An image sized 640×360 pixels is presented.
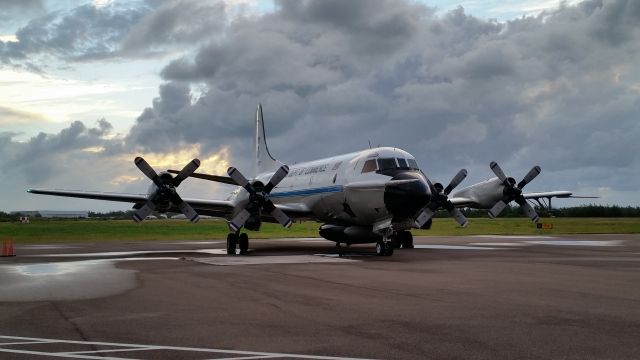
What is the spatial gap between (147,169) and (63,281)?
37.6 feet

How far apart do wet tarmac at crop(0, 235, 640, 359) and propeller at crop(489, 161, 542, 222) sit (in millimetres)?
13656

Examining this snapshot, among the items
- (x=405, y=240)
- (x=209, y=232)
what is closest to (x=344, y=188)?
(x=405, y=240)

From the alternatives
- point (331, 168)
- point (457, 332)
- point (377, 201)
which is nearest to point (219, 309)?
point (457, 332)

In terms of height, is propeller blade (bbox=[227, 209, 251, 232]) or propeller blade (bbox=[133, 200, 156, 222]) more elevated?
propeller blade (bbox=[133, 200, 156, 222])

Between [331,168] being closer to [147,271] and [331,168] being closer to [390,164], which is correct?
[390,164]

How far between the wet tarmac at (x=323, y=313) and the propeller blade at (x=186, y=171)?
825 cm

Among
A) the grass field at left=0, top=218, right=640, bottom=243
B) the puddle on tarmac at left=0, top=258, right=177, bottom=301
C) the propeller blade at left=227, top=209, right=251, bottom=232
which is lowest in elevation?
the puddle on tarmac at left=0, top=258, right=177, bottom=301

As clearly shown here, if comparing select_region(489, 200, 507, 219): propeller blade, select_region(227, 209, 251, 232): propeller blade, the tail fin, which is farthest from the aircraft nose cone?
the tail fin

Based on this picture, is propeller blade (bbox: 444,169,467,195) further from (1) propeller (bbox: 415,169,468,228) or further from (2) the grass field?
(2) the grass field

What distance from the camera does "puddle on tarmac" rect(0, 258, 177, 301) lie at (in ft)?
42.0

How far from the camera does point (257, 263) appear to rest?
21.5m

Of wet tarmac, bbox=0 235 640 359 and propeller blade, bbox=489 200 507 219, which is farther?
propeller blade, bbox=489 200 507 219

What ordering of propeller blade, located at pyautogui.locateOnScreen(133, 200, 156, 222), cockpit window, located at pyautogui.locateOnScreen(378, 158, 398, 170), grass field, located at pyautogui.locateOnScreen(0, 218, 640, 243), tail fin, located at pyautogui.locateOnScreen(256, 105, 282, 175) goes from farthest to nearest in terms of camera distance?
grass field, located at pyautogui.locateOnScreen(0, 218, 640, 243), tail fin, located at pyautogui.locateOnScreen(256, 105, 282, 175), propeller blade, located at pyautogui.locateOnScreen(133, 200, 156, 222), cockpit window, located at pyautogui.locateOnScreen(378, 158, 398, 170)

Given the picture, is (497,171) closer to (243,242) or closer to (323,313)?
(243,242)
